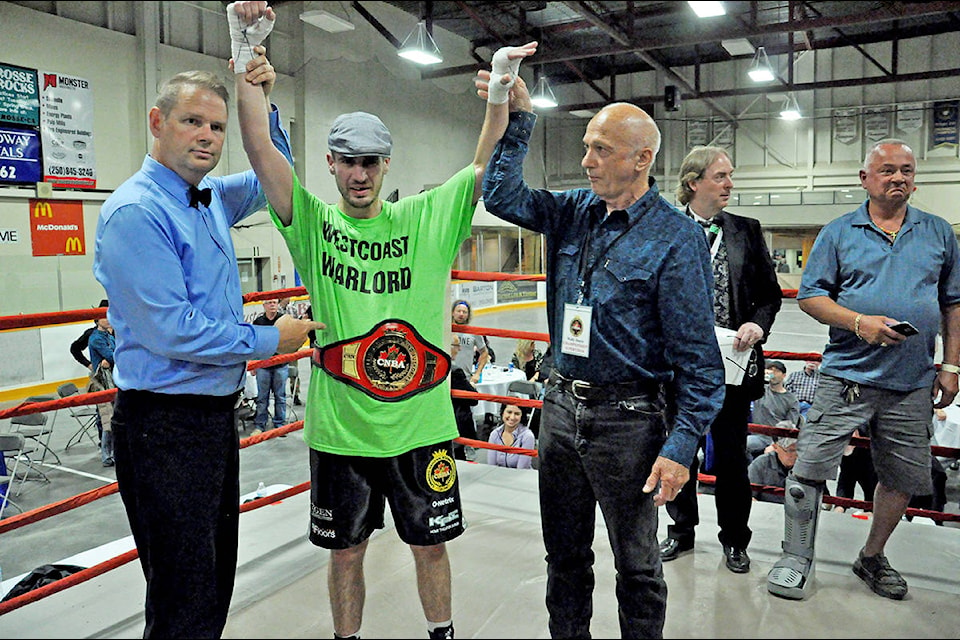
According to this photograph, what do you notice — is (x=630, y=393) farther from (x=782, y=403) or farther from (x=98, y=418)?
(x=98, y=418)

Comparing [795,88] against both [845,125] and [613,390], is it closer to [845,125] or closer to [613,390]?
[845,125]

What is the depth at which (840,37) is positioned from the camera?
7.88 m

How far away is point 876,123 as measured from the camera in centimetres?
1375

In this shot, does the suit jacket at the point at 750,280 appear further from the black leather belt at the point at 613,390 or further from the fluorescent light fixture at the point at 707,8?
the black leather belt at the point at 613,390

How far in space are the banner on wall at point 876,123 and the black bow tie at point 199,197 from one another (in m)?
15.1

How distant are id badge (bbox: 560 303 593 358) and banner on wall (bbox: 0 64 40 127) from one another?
2484 millimetres

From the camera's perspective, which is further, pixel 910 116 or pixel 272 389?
pixel 910 116

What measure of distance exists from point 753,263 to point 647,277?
928 millimetres

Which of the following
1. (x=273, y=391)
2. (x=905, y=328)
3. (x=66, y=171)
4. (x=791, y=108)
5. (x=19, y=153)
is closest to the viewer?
(x=905, y=328)

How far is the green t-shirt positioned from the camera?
1.50 metres

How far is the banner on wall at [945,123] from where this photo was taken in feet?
42.2

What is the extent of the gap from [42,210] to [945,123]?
1489 cm

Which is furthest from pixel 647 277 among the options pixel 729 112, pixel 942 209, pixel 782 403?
pixel 729 112

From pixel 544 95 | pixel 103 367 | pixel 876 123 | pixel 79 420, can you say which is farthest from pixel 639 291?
pixel 876 123
